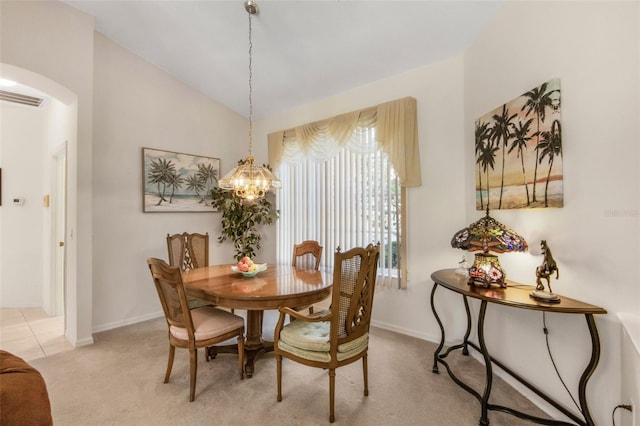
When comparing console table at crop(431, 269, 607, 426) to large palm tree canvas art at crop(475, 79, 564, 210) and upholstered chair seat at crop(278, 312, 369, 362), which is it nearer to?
large palm tree canvas art at crop(475, 79, 564, 210)

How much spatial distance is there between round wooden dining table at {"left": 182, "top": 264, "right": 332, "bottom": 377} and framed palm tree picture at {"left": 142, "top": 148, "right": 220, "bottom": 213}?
5.01 ft

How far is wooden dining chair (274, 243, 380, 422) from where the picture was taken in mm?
1763

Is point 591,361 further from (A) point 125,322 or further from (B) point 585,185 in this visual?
(A) point 125,322

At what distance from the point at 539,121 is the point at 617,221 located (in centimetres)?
80

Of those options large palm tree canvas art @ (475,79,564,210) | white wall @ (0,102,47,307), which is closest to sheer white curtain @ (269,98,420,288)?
large palm tree canvas art @ (475,79,564,210)

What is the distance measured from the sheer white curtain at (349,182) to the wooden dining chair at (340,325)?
1287 millimetres

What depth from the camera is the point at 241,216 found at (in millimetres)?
4141

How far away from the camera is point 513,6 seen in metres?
2.12

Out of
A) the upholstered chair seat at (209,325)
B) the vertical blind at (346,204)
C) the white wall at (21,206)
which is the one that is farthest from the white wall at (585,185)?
the white wall at (21,206)

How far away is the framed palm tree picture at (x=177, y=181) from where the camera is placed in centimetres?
365

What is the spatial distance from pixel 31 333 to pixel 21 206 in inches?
75.9

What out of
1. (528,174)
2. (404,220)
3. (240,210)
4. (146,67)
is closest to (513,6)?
(528,174)

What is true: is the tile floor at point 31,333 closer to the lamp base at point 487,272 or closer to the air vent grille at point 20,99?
the air vent grille at point 20,99

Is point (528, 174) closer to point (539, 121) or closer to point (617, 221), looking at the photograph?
point (539, 121)
